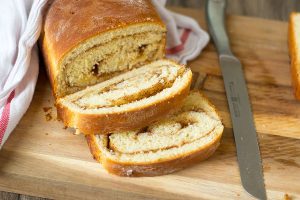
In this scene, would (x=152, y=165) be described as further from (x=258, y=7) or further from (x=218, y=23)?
(x=258, y=7)

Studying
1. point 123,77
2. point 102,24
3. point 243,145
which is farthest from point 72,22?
point 243,145

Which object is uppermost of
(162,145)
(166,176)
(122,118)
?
(122,118)

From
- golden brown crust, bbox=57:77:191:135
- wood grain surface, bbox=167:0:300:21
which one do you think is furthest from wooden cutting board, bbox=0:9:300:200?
wood grain surface, bbox=167:0:300:21

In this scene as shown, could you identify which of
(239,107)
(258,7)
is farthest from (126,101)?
(258,7)

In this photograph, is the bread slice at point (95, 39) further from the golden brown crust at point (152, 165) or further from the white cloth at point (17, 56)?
the golden brown crust at point (152, 165)

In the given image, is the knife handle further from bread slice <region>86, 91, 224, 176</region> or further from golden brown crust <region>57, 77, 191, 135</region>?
golden brown crust <region>57, 77, 191, 135</region>

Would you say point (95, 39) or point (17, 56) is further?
point (17, 56)

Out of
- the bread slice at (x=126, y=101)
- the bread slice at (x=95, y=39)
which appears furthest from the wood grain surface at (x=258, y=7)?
the bread slice at (x=126, y=101)
